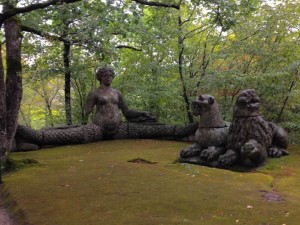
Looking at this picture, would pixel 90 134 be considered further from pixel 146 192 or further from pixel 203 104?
pixel 146 192

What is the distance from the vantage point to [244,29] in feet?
33.7

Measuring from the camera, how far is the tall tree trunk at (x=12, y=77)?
7195 mm

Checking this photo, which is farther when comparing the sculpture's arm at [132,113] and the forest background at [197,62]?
the sculpture's arm at [132,113]

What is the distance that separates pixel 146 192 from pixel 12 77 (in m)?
3.94

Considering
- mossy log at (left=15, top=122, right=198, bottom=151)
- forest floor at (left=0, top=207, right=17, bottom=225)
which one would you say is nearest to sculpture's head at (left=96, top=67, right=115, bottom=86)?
mossy log at (left=15, top=122, right=198, bottom=151)

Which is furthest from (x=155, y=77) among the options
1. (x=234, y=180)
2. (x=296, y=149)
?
(x=234, y=180)

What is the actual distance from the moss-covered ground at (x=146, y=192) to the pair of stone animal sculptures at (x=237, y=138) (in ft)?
1.07

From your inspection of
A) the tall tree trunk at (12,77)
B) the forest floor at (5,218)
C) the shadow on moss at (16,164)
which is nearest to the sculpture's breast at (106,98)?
the tall tree trunk at (12,77)

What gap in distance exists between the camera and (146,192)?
4996mm

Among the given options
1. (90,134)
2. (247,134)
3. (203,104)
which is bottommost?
(90,134)

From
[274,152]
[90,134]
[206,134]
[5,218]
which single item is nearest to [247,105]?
[206,134]

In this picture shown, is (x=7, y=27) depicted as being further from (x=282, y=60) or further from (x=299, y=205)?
(x=282, y=60)

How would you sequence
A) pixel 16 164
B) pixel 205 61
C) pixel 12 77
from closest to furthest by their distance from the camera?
pixel 16 164
pixel 12 77
pixel 205 61

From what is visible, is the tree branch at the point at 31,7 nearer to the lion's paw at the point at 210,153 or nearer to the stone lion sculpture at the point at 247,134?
the stone lion sculpture at the point at 247,134
